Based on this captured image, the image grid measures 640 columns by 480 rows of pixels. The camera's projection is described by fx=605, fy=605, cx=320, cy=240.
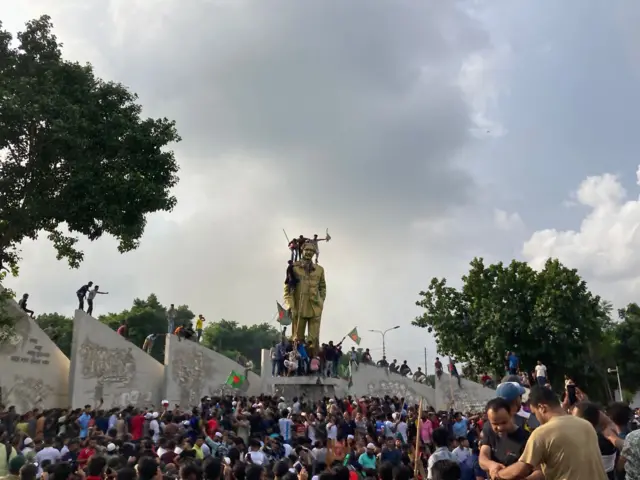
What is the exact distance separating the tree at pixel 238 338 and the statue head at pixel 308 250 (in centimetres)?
5405

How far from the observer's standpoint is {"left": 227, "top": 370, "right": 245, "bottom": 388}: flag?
23.9 m

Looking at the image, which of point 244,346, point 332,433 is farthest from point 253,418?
point 244,346

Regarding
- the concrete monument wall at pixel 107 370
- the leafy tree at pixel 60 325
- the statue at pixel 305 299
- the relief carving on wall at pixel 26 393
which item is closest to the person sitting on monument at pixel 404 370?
the statue at pixel 305 299

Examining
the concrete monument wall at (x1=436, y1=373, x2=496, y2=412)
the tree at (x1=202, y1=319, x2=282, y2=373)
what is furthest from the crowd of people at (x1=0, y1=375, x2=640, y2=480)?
the tree at (x1=202, y1=319, x2=282, y2=373)

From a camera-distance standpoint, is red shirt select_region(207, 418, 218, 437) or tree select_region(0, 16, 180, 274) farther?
tree select_region(0, 16, 180, 274)

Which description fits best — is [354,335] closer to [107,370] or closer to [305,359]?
[305,359]

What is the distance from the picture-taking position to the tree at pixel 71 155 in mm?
17109

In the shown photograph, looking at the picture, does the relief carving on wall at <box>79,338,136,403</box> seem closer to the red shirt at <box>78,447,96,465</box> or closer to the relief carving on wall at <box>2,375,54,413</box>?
the relief carving on wall at <box>2,375,54,413</box>

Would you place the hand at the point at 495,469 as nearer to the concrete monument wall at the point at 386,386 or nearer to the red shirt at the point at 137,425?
the red shirt at the point at 137,425

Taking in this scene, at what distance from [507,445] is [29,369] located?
17.6 metres

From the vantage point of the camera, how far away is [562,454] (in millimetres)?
3953

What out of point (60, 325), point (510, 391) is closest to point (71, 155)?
point (510, 391)

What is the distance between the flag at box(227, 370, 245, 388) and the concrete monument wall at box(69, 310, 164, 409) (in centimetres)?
277

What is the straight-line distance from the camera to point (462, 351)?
3338 centimetres
